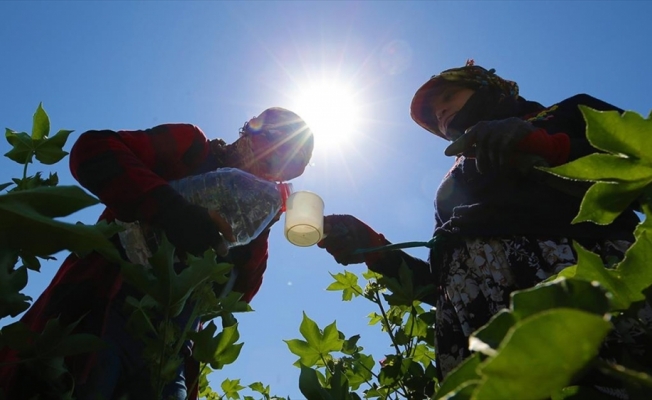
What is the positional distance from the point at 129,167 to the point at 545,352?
4.15 ft

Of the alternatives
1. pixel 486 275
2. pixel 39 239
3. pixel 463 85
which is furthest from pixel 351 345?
pixel 39 239

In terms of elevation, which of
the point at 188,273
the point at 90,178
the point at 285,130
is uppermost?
the point at 285,130

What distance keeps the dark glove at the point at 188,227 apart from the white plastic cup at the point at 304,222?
0.49 m

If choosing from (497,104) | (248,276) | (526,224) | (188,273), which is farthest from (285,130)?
(188,273)

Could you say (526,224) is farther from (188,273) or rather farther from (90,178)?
(90,178)

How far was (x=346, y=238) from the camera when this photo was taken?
1776mm

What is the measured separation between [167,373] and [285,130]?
1.53 m

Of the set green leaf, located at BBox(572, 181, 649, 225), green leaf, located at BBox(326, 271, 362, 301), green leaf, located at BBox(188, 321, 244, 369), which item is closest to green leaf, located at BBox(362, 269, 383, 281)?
green leaf, located at BBox(326, 271, 362, 301)

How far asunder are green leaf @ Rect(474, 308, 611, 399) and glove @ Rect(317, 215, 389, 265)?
152cm

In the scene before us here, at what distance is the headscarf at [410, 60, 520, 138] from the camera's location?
5.53 feet

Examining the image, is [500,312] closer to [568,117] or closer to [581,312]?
[581,312]

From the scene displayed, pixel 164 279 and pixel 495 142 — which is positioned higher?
pixel 495 142

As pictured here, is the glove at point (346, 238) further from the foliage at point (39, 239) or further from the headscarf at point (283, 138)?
the foliage at point (39, 239)

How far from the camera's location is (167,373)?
72 centimetres
